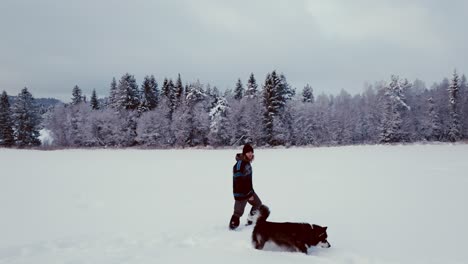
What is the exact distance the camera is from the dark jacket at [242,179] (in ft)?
24.4

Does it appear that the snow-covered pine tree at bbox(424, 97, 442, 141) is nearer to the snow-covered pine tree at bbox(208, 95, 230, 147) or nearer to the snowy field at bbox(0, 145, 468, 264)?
the snow-covered pine tree at bbox(208, 95, 230, 147)

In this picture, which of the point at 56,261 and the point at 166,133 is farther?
the point at 166,133

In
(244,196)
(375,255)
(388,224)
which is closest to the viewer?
(375,255)

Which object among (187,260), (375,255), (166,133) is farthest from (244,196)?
(166,133)

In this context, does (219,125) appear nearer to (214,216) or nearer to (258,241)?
(214,216)

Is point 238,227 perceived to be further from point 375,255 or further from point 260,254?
point 375,255

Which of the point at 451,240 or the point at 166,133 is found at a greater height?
the point at 166,133

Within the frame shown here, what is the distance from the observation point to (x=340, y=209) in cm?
952

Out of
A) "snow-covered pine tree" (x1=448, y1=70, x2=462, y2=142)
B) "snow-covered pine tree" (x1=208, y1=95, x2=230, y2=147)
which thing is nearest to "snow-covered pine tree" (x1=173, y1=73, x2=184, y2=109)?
"snow-covered pine tree" (x1=208, y1=95, x2=230, y2=147)

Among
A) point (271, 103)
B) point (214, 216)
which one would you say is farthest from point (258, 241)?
point (271, 103)

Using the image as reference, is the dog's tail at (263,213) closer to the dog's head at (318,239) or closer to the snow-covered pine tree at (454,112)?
the dog's head at (318,239)

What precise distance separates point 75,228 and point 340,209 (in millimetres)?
7437

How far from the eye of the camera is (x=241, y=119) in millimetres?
53656

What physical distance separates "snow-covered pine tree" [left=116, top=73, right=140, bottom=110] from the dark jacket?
194 feet
